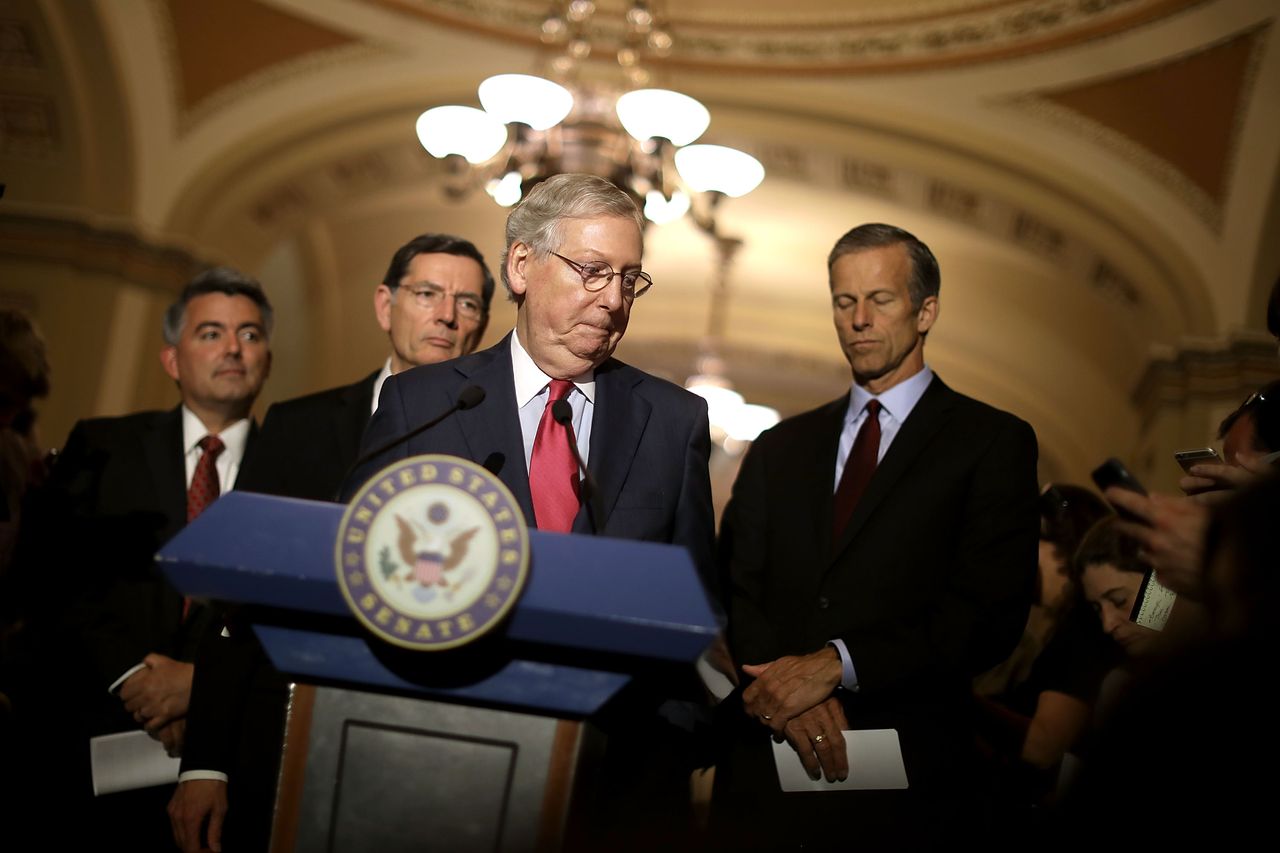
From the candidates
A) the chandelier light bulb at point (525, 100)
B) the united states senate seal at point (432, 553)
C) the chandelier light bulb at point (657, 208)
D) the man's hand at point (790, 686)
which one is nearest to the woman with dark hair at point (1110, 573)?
the man's hand at point (790, 686)

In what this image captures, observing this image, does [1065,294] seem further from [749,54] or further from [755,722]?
[755,722]

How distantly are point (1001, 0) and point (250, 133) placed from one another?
5105 millimetres

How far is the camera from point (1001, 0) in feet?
28.7

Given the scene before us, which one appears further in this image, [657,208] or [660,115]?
[657,208]

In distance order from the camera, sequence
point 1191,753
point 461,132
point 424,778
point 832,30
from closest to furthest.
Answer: point 1191,753 → point 424,778 → point 461,132 → point 832,30

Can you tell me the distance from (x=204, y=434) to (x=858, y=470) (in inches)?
62.1

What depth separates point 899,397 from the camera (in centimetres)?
281

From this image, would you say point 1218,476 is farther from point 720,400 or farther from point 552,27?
point 720,400

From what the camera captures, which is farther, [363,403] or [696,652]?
[363,403]

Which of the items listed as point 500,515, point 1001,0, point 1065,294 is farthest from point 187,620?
point 1065,294

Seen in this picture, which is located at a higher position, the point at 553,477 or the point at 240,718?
the point at 553,477

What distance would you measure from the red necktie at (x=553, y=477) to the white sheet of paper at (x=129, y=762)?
40.9 inches

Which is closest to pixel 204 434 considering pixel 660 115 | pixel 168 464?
pixel 168 464

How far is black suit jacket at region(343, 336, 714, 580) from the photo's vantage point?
6.70ft
